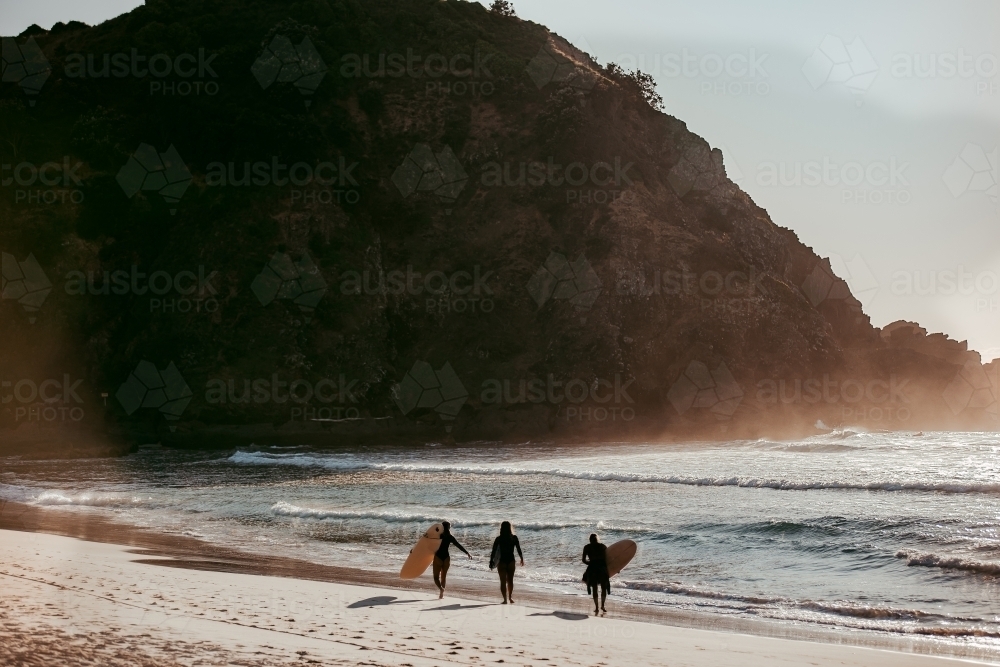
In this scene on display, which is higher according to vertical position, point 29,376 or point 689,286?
point 689,286

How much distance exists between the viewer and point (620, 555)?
64.2ft

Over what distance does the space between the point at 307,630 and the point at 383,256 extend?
73.1 m

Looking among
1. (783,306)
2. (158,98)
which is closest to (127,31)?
(158,98)

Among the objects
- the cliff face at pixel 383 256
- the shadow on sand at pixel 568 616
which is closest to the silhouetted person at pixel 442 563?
the shadow on sand at pixel 568 616

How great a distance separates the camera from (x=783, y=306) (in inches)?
3221

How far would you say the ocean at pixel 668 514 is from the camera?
18219mm

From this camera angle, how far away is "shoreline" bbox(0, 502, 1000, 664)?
14297mm

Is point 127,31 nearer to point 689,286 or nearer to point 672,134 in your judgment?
point 672,134

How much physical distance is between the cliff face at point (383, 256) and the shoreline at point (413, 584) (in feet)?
135

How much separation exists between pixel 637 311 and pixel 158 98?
168 feet
